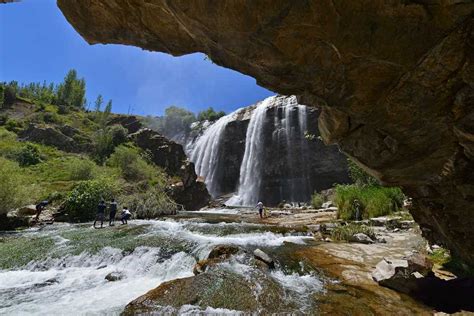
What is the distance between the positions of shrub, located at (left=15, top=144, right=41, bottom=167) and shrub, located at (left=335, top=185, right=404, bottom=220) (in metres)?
38.5

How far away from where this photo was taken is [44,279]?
880 centimetres

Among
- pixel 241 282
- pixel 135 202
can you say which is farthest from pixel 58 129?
pixel 241 282

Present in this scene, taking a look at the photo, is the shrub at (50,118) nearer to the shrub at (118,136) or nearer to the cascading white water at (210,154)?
the shrub at (118,136)

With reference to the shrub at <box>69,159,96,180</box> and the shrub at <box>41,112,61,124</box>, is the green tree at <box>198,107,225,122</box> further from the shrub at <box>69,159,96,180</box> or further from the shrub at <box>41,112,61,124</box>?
the shrub at <box>69,159,96,180</box>

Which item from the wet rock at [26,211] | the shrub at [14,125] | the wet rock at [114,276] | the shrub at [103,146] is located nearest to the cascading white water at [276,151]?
the shrub at [103,146]

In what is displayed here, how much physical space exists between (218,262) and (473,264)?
20.3 ft

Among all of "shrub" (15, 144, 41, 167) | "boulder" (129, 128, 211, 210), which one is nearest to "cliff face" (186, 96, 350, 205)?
"boulder" (129, 128, 211, 210)

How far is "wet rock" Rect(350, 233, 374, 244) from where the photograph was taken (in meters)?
12.4

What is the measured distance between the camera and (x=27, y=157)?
3941cm

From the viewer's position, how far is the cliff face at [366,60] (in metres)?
4.42

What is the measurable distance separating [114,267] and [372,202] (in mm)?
14617

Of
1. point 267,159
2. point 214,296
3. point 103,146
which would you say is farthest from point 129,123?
point 214,296

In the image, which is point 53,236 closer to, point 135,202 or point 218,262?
point 218,262

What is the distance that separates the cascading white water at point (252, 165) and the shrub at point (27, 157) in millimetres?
26888
